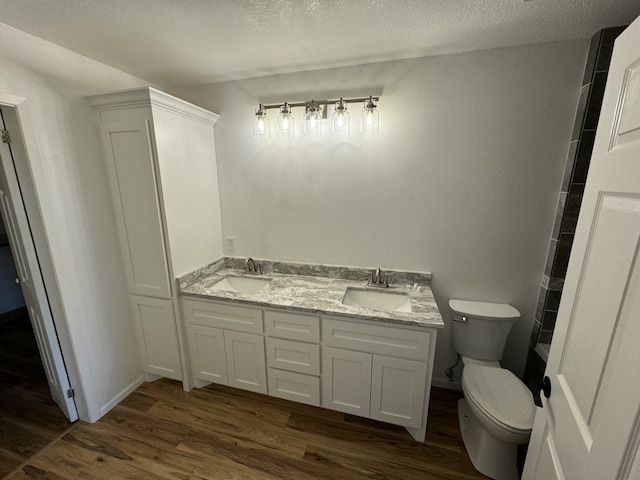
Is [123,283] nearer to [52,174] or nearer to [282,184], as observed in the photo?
[52,174]

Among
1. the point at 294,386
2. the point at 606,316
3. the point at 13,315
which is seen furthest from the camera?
the point at 13,315

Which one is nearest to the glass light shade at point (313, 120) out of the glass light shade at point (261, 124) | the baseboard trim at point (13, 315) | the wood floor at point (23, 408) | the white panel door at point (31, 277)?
the glass light shade at point (261, 124)

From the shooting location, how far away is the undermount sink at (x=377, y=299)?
186 cm

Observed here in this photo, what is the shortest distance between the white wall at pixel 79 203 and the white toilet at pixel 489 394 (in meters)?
2.35

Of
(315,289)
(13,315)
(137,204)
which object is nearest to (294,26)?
(137,204)

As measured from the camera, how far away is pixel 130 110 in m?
1.61

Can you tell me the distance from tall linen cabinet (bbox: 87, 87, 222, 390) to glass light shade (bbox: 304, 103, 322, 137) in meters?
0.75

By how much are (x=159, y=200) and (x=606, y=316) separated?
2090 millimetres

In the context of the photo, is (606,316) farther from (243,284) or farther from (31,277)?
(31,277)

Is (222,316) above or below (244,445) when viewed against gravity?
above

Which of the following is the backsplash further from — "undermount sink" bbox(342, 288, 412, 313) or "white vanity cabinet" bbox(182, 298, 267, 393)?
"white vanity cabinet" bbox(182, 298, 267, 393)

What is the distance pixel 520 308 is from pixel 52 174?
120 inches

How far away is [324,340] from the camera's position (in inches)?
65.4

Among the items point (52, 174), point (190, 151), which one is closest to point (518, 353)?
point (190, 151)
